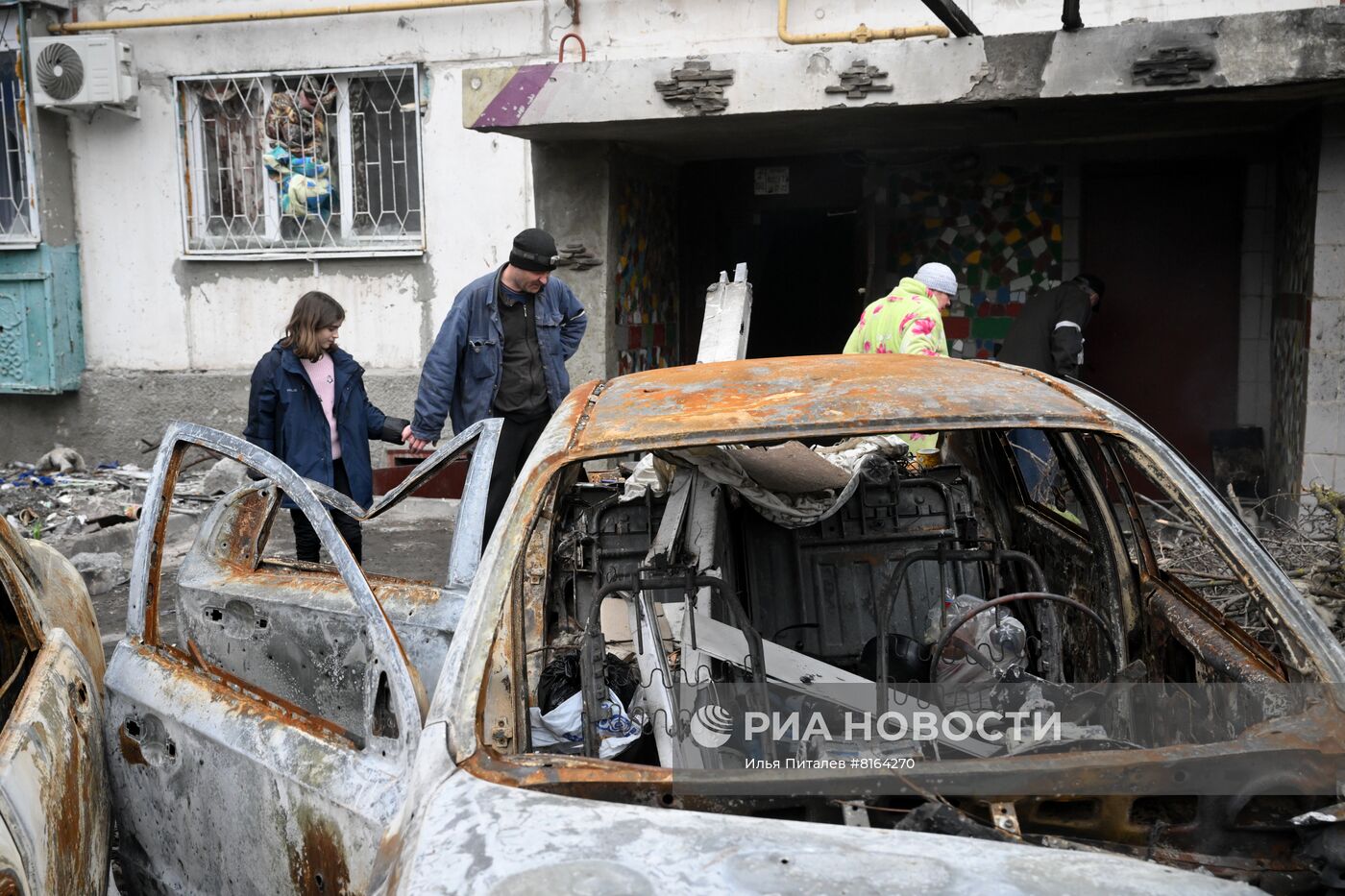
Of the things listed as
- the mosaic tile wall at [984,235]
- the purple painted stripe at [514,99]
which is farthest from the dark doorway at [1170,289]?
the purple painted stripe at [514,99]

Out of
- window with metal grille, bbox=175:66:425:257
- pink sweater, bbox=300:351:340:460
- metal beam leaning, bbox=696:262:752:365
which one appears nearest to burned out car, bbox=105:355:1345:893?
metal beam leaning, bbox=696:262:752:365

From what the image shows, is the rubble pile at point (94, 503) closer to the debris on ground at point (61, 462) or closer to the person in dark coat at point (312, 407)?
the debris on ground at point (61, 462)

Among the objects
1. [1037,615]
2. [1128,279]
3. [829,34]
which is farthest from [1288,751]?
[1128,279]

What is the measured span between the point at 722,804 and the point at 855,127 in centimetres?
633

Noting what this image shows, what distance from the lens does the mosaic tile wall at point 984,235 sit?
8.91 metres

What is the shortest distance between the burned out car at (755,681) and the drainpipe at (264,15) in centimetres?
572

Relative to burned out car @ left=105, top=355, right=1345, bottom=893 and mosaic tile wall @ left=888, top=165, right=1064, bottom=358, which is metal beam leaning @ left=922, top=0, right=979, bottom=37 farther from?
burned out car @ left=105, top=355, right=1345, bottom=893

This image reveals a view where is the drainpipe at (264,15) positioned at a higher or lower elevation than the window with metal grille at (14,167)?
higher

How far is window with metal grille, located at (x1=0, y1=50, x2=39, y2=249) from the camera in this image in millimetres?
9547

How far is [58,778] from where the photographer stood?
277 centimetres

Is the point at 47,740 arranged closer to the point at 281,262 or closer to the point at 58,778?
the point at 58,778

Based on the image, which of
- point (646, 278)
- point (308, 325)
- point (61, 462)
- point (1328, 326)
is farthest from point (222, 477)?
point (1328, 326)

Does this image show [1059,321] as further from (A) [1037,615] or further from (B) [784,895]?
(B) [784,895]

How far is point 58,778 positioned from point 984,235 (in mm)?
7665
